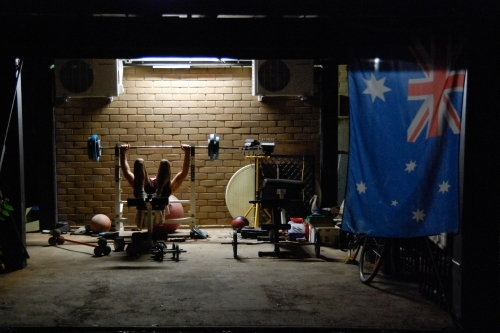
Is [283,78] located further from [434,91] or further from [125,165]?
[434,91]

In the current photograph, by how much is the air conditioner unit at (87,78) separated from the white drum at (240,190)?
290 cm

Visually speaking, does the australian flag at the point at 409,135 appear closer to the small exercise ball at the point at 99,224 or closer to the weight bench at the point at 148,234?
the weight bench at the point at 148,234

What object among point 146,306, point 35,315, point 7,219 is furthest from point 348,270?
point 7,219

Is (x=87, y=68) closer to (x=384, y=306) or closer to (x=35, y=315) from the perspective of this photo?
(x=35, y=315)

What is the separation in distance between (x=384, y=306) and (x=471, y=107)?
7.29 feet

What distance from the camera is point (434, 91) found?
4.48 meters

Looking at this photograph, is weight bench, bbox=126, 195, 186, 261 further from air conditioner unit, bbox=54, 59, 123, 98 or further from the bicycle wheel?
the bicycle wheel

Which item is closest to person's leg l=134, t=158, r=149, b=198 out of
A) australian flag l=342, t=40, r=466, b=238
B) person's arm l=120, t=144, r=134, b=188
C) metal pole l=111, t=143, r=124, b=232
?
person's arm l=120, t=144, r=134, b=188

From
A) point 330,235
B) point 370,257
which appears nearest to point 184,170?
point 330,235

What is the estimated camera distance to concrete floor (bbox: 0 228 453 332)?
481cm

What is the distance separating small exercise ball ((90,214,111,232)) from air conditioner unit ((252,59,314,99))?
3833mm

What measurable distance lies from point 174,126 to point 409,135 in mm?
6854

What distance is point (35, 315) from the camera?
5012 mm

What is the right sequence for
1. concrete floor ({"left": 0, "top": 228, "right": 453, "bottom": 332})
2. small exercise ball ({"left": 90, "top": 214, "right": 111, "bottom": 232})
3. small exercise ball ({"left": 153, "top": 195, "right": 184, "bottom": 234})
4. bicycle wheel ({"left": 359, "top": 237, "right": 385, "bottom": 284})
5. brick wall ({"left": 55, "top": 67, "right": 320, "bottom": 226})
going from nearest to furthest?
concrete floor ({"left": 0, "top": 228, "right": 453, "bottom": 332}), bicycle wheel ({"left": 359, "top": 237, "right": 385, "bottom": 284}), small exercise ball ({"left": 153, "top": 195, "right": 184, "bottom": 234}), small exercise ball ({"left": 90, "top": 214, "right": 111, "bottom": 232}), brick wall ({"left": 55, "top": 67, "right": 320, "bottom": 226})
